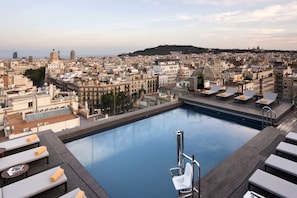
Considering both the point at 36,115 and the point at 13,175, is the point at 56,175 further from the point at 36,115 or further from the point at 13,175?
the point at 36,115

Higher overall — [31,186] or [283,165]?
[283,165]

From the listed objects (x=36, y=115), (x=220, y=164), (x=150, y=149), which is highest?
(x=220, y=164)

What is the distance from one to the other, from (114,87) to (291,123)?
2351cm

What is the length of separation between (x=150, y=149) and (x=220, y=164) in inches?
54.3

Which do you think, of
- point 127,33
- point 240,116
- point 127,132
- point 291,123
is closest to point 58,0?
point 127,132

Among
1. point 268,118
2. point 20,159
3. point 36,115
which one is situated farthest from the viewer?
point 36,115

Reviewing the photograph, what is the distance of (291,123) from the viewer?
4664 mm

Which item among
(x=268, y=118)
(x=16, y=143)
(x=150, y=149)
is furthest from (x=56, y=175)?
(x=268, y=118)

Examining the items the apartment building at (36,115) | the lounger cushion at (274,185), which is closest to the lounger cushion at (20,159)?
the lounger cushion at (274,185)

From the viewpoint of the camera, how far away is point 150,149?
158 inches

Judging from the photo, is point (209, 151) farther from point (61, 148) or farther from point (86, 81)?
point (86, 81)

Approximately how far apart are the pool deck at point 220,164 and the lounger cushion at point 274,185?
0.58ft

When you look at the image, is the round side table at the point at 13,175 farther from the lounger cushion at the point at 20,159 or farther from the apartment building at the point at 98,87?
the apartment building at the point at 98,87

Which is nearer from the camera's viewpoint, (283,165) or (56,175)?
(56,175)
